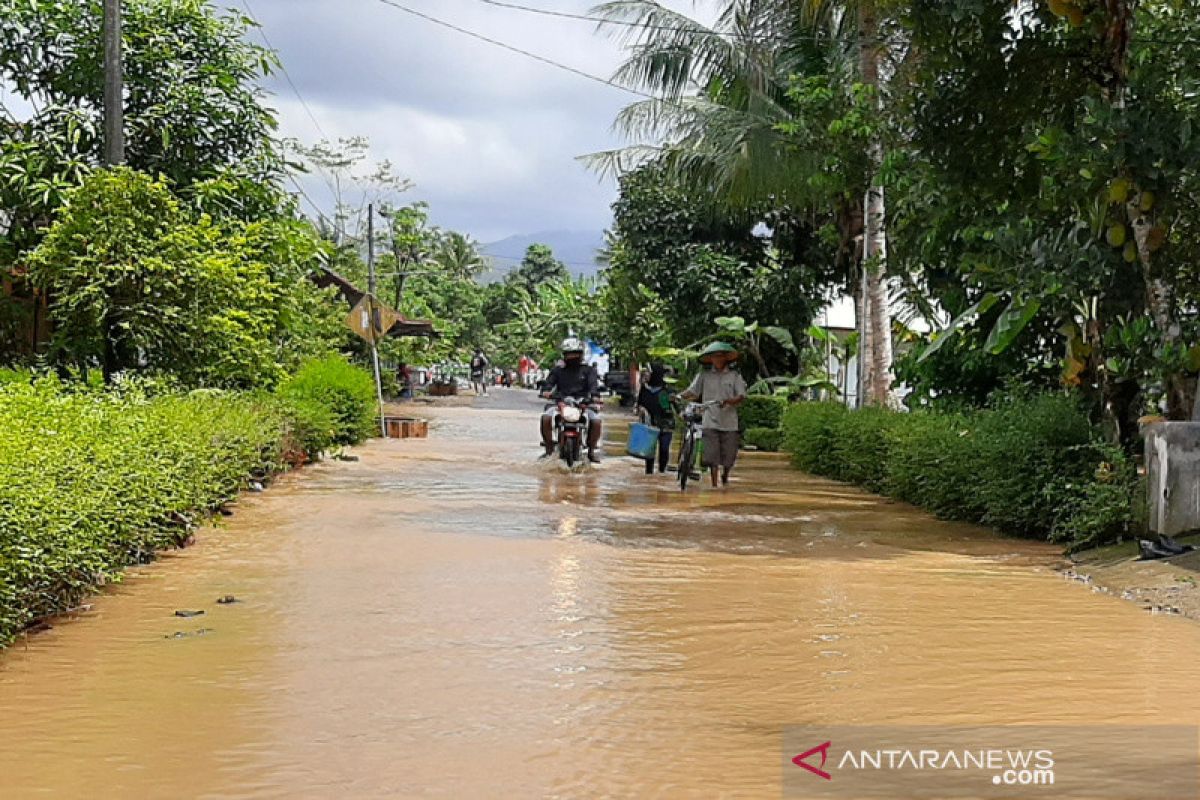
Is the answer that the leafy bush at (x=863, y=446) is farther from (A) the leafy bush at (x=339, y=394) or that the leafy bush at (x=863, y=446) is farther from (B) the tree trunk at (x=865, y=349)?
(A) the leafy bush at (x=339, y=394)

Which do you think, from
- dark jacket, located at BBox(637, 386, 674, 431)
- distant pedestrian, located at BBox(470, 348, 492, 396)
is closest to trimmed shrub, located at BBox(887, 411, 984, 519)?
dark jacket, located at BBox(637, 386, 674, 431)

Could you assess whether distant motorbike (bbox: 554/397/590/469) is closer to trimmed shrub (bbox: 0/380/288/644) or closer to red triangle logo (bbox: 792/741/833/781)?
trimmed shrub (bbox: 0/380/288/644)

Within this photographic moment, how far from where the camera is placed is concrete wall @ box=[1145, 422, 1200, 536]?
9.68m

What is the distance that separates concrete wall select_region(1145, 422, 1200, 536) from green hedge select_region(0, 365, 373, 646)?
23.8 feet

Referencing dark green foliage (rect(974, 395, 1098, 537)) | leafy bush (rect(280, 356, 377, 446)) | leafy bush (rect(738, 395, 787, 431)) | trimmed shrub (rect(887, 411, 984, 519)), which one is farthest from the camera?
leafy bush (rect(738, 395, 787, 431))

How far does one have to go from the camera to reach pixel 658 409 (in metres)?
18.9

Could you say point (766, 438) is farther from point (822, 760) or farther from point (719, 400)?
point (822, 760)

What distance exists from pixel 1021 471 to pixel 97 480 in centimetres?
768

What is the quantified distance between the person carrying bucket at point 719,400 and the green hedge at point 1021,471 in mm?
2098

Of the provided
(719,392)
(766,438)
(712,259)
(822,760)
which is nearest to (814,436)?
(719,392)

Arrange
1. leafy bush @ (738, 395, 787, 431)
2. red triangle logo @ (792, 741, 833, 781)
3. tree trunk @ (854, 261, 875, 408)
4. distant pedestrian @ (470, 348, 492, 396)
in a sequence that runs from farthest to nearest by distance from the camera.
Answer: distant pedestrian @ (470, 348, 492, 396) → leafy bush @ (738, 395, 787, 431) → tree trunk @ (854, 261, 875, 408) → red triangle logo @ (792, 741, 833, 781)

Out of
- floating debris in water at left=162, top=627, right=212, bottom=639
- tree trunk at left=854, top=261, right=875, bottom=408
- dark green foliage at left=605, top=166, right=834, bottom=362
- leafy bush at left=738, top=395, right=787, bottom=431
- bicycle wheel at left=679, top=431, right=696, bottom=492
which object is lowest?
floating debris in water at left=162, top=627, right=212, bottom=639

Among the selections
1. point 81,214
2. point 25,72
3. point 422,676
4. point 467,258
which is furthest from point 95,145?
point 467,258

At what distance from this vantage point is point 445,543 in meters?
11.1
